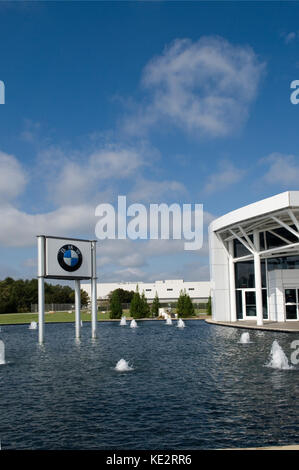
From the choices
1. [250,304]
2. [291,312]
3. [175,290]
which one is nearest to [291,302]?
[291,312]

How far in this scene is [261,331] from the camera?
3209cm

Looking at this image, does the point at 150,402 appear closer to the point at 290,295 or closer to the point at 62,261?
the point at 62,261

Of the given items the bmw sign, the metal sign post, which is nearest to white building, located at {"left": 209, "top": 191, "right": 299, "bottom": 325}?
the metal sign post

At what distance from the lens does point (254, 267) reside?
3822 cm

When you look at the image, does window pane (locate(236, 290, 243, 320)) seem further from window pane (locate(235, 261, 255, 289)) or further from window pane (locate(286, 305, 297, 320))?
window pane (locate(286, 305, 297, 320))

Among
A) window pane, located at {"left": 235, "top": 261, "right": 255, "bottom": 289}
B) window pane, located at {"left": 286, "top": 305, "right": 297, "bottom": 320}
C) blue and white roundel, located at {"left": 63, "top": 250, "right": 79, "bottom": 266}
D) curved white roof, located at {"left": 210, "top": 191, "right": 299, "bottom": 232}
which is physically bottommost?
window pane, located at {"left": 286, "top": 305, "right": 297, "bottom": 320}

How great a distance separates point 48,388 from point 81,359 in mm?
6432

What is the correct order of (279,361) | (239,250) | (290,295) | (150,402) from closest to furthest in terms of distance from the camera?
1. (150,402)
2. (279,361)
3. (290,295)
4. (239,250)

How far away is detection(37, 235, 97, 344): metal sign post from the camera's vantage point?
29297mm

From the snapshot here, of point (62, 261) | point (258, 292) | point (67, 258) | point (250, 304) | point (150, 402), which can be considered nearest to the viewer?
point (150, 402)

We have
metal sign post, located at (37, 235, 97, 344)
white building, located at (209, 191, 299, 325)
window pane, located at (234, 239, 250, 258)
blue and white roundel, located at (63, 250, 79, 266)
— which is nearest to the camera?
metal sign post, located at (37, 235, 97, 344)

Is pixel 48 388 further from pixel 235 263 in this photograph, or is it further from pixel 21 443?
pixel 235 263

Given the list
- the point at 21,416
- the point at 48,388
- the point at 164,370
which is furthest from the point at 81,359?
the point at 21,416

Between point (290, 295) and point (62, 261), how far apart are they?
19621mm
